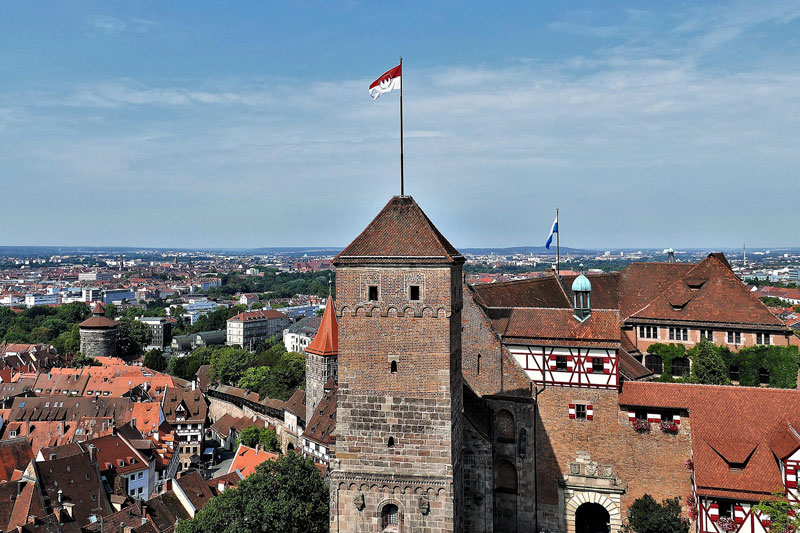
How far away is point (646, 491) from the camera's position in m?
29.2

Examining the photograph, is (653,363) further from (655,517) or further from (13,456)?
(13,456)

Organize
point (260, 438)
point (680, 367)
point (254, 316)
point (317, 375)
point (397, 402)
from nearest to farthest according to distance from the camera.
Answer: point (397, 402), point (680, 367), point (317, 375), point (260, 438), point (254, 316)

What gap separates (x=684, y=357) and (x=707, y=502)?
1610cm

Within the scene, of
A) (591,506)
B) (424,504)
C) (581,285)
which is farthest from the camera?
(581,285)

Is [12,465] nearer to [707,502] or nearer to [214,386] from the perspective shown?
[214,386]

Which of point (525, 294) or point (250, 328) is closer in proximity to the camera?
point (525, 294)

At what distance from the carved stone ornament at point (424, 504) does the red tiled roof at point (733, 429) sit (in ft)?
37.5

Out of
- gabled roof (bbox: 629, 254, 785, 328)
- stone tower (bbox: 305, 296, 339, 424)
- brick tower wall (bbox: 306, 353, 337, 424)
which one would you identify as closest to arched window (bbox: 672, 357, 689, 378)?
gabled roof (bbox: 629, 254, 785, 328)

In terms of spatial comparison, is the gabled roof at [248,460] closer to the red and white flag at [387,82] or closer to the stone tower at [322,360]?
the stone tower at [322,360]

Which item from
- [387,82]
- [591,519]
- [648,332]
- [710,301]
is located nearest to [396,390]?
[387,82]

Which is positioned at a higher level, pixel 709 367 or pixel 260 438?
pixel 709 367

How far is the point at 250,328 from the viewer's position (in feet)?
522

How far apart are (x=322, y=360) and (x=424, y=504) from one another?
34.0 m

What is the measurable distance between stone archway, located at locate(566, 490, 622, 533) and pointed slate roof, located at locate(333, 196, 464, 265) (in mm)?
14192
